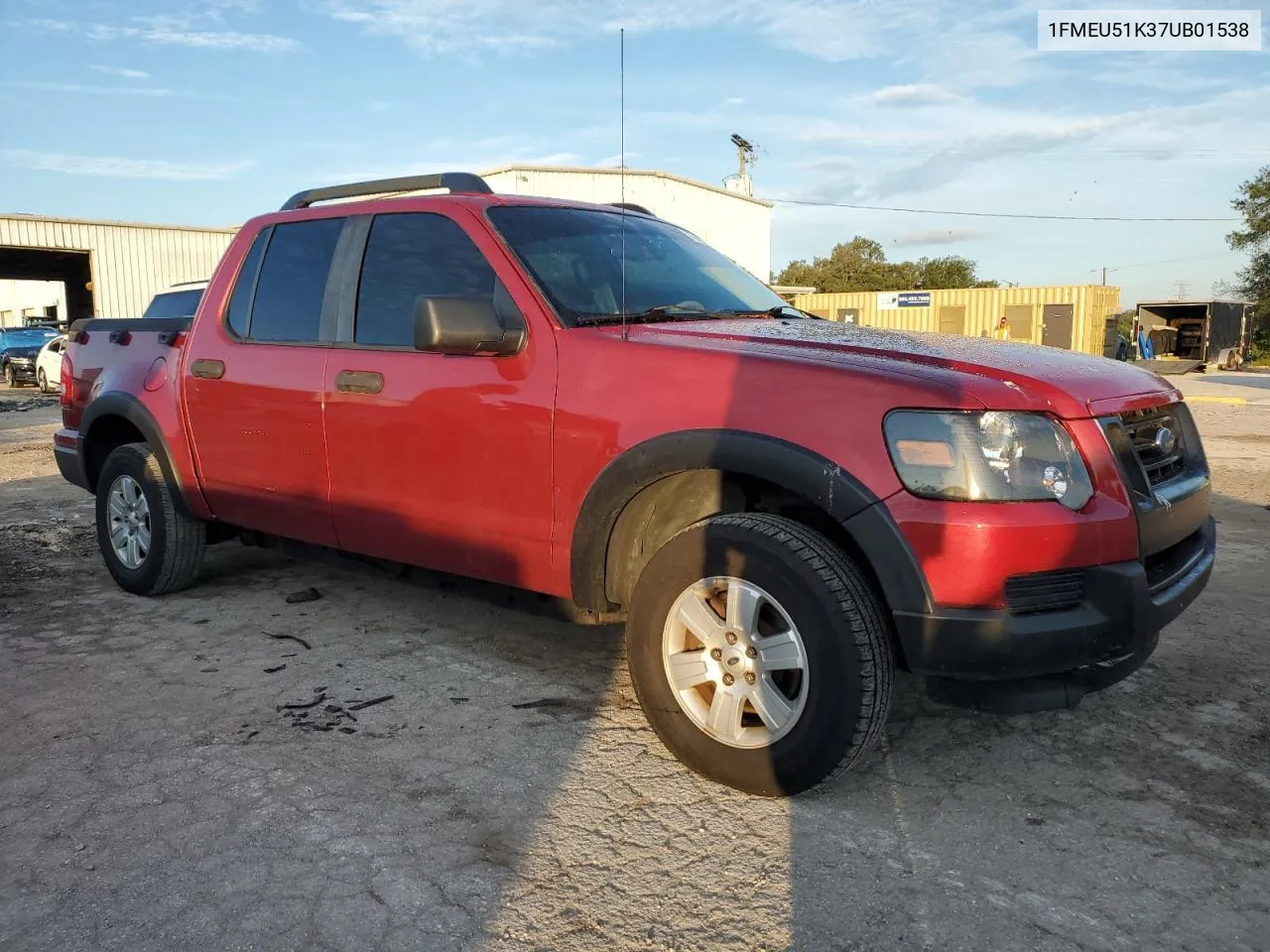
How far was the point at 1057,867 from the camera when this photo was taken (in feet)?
8.13

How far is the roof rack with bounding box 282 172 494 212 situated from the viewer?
401cm

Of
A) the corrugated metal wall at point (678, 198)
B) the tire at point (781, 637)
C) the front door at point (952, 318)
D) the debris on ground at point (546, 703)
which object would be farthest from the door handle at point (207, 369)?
the front door at point (952, 318)

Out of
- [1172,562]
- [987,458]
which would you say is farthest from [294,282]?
[1172,562]

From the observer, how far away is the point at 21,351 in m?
25.0

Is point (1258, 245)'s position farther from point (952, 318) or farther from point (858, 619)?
point (858, 619)

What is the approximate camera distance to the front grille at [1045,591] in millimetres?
2488

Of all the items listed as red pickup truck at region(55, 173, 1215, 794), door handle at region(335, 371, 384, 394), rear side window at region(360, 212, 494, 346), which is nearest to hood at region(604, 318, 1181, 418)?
red pickup truck at region(55, 173, 1215, 794)

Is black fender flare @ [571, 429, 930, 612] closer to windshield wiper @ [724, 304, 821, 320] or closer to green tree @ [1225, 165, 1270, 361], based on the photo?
windshield wiper @ [724, 304, 821, 320]

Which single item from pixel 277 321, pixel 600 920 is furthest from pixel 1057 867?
pixel 277 321

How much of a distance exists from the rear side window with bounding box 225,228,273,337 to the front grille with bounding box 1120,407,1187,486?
3.55 m

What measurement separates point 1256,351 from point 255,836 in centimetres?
4469

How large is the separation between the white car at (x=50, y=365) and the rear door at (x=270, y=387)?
20.3 m

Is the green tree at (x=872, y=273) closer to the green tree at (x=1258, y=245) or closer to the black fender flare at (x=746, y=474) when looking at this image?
the green tree at (x=1258, y=245)

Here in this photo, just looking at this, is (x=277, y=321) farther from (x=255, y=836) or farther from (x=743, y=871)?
(x=743, y=871)
